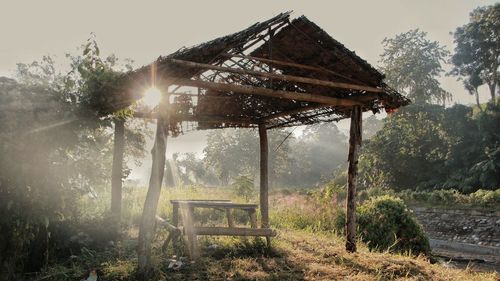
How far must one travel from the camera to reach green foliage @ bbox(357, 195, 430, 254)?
10.3 m

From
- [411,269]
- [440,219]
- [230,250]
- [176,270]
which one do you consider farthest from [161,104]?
[440,219]

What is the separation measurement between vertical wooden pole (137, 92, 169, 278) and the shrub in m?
6.32

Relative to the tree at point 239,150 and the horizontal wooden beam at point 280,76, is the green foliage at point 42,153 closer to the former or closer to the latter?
the horizontal wooden beam at point 280,76

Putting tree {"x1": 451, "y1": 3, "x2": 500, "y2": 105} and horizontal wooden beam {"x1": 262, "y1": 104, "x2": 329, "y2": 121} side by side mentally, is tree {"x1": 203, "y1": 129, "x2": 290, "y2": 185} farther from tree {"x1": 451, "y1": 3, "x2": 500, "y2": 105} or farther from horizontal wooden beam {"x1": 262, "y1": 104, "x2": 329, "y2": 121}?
horizontal wooden beam {"x1": 262, "y1": 104, "x2": 329, "y2": 121}

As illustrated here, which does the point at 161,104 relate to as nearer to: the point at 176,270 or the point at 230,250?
the point at 176,270

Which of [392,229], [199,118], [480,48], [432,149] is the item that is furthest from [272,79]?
[480,48]

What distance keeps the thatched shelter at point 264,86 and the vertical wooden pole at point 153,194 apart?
Answer: 0.01m

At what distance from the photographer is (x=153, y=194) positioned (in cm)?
590

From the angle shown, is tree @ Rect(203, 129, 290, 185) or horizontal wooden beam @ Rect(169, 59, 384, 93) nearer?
horizontal wooden beam @ Rect(169, 59, 384, 93)

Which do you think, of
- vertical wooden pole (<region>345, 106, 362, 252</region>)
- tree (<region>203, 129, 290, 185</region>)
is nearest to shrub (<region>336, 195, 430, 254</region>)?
vertical wooden pole (<region>345, 106, 362, 252</region>)

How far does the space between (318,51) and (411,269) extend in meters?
4.35

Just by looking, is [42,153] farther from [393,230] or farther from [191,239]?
[393,230]

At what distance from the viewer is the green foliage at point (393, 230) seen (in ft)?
33.7

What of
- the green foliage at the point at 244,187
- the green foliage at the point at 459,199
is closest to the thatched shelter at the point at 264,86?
the green foliage at the point at 244,187
